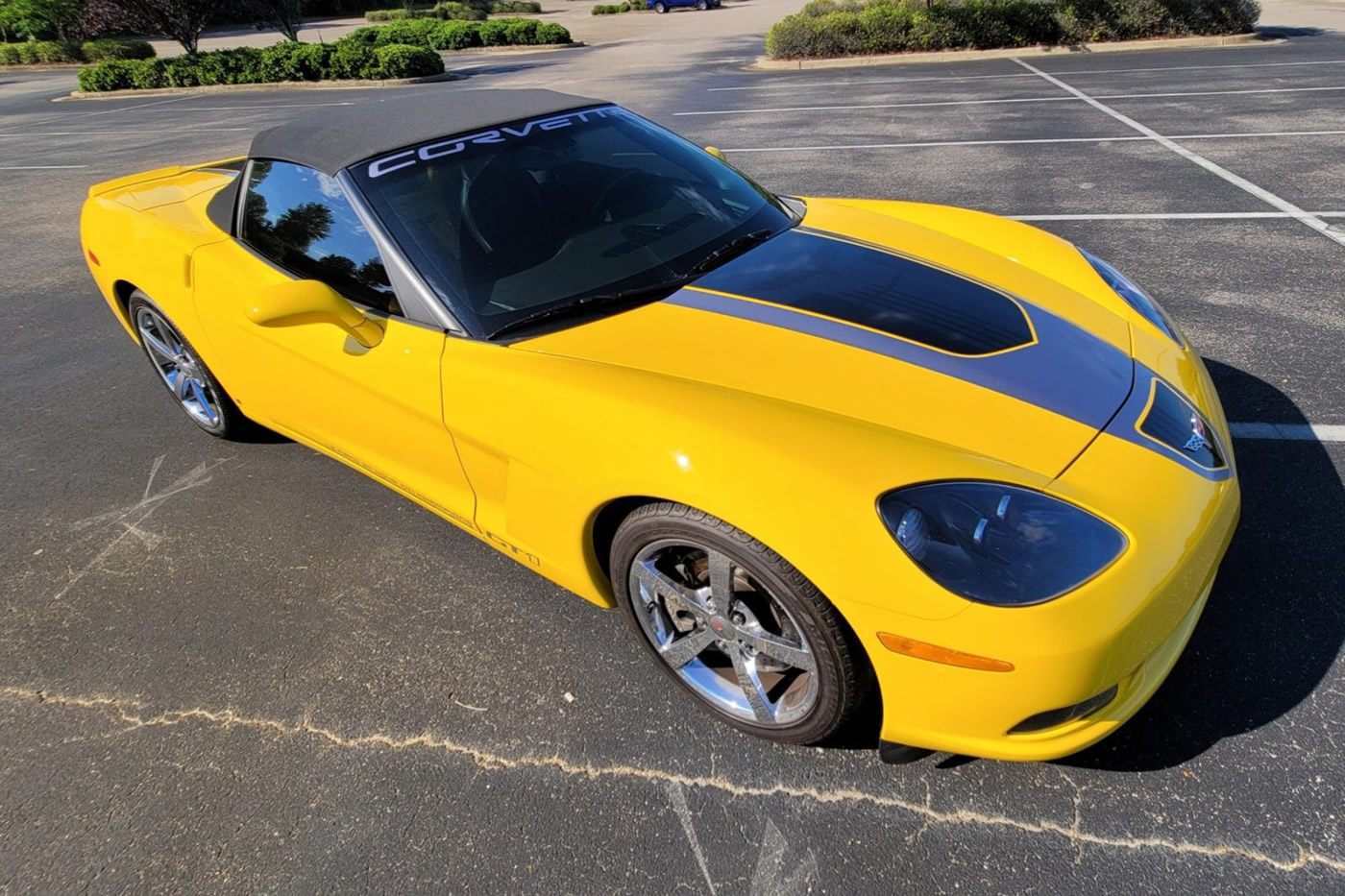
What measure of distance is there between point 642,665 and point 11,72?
35855 mm

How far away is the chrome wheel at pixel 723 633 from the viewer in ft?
6.04

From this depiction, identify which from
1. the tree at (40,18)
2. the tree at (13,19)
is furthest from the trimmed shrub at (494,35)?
the tree at (13,19)

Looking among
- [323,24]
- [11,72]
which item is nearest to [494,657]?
[11,72]

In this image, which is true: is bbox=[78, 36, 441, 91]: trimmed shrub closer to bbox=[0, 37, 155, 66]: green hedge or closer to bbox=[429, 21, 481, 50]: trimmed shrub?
bbox=[429, 21, 481, 50]: trimmed shrub

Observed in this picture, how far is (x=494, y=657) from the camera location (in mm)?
2361

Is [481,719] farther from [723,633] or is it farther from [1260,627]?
[1260,627]

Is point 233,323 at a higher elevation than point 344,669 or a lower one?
higher

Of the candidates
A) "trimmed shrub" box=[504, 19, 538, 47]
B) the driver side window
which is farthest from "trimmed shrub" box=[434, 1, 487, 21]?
the driver side window

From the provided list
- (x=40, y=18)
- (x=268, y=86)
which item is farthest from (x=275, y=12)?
(x=40, y=18)

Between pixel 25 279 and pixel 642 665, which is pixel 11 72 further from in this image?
pixel 642 665

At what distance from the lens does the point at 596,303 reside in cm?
224

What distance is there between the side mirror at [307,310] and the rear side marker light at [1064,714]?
194 cm

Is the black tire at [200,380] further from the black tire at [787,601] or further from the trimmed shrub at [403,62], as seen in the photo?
the trimmed shrub at [403,62]

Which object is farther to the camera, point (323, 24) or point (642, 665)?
point (323, 24)
